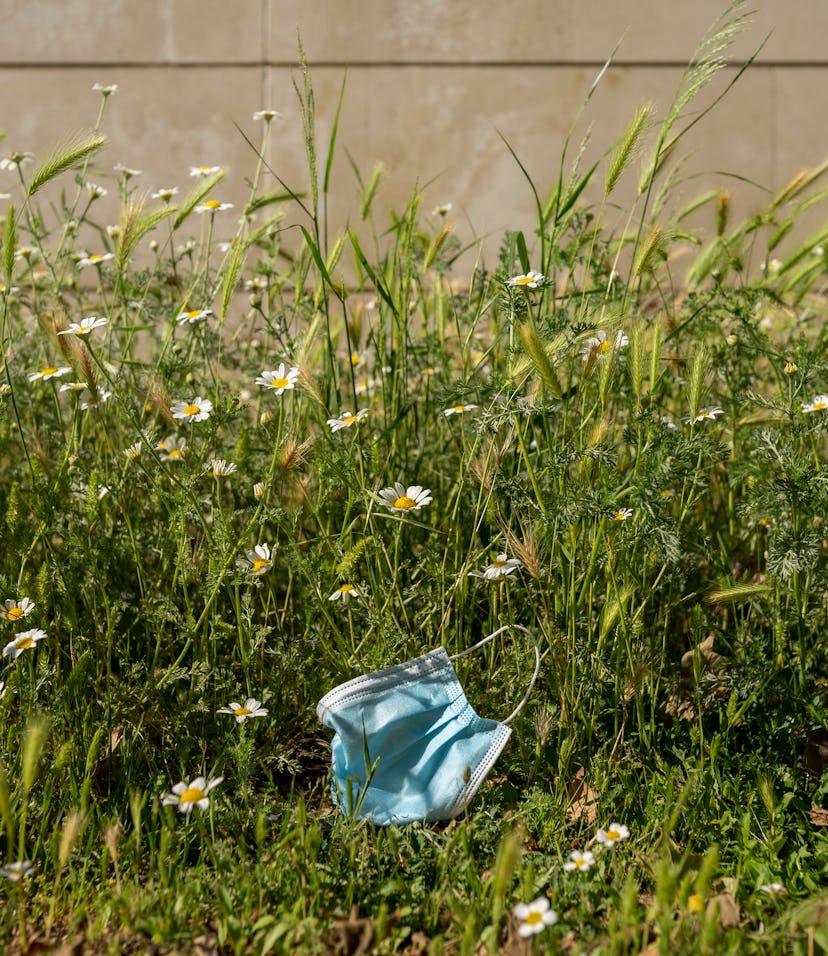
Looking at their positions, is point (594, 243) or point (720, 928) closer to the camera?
point (720, 928)

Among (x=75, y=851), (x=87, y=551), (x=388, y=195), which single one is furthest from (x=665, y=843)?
(x=388, y=195)

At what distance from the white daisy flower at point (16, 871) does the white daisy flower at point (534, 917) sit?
0.75 meters

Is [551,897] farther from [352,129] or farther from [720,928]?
[352,129]

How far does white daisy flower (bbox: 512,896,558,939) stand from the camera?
1608 millimetres

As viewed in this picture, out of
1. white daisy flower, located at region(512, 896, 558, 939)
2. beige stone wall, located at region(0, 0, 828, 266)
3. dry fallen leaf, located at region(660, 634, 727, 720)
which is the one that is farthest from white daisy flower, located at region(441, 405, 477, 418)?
beige stone wall, located at region(0, 0, 828, 266)

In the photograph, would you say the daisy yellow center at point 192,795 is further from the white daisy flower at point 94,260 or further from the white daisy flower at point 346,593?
the white daisy flower at point 94,260

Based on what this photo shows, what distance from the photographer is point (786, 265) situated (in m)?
2.89

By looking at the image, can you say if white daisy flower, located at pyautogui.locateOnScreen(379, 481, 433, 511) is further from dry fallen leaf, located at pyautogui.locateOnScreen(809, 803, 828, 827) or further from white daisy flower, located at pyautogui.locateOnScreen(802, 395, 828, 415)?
dry fallen leaf, located at pyautogui.locateOnScreen(809, 803, 828, 827)

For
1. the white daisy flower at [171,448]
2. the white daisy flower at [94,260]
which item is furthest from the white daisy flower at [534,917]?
the white daisy flower at [94,260]

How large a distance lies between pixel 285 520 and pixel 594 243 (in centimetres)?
93

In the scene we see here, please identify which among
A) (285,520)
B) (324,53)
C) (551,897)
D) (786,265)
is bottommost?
(551,897)

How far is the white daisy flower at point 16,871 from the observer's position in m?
1.70

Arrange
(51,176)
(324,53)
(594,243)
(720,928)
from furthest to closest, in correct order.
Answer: (324,53) → (594,243) → (51,176) → (720,928)

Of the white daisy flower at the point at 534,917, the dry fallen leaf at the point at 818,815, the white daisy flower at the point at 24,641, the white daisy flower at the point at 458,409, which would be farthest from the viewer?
the white daisy flower at the point at 458,409
